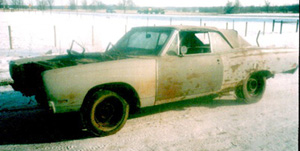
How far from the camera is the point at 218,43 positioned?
190 inches

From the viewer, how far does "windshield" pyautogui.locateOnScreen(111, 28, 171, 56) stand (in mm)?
4369

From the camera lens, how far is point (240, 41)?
17.4ft

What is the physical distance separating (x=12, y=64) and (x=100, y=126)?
1.82 m

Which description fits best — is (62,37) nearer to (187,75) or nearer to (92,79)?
(187,75)

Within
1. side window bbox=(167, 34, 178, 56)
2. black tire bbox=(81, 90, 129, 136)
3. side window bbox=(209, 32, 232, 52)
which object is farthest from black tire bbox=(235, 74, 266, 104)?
black tire bbox=(81, 90, 129, 136)

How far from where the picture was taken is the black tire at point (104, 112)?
11.5 ft

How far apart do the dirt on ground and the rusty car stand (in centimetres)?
33

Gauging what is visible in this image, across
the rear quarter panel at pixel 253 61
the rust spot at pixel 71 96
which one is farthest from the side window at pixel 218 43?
the rust spot at pixel 71 96

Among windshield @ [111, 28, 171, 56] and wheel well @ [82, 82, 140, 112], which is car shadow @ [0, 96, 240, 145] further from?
windshield @ [111, 28, 171, 56]

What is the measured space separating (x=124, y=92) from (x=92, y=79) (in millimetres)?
600

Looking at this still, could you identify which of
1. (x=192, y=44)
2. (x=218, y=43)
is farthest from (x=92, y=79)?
(x=218, y=43)

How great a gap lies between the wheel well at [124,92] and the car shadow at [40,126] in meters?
0.54

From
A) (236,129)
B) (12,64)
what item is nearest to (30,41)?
(12,64)

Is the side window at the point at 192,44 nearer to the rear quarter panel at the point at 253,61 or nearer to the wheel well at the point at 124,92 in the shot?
the rear quarter panel at the point at 253,61
